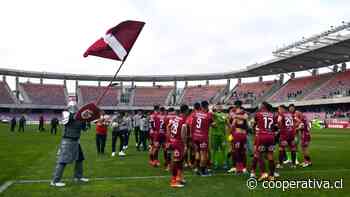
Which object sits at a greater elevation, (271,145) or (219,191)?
(271,145)

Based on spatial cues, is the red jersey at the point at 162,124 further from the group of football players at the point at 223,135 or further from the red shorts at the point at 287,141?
the red shorts at the point at 287,141

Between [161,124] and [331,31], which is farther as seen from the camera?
[331,31]

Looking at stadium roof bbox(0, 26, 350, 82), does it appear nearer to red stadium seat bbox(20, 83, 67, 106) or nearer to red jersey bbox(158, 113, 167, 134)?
red stadium seat bbox(20, 83, 67, 106)

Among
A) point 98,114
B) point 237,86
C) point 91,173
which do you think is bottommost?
point 91,173

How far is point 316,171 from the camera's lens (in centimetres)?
1180

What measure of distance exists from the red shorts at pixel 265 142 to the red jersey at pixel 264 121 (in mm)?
111

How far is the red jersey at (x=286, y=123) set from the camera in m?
11.9

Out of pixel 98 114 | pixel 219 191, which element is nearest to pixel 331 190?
pixel 219 191

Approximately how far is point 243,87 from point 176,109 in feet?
218

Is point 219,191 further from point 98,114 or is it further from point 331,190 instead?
point 98,114

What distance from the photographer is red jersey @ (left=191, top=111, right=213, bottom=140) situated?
34.2 ft

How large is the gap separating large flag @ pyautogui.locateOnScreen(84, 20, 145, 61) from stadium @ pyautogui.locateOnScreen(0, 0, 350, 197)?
26.6 inches

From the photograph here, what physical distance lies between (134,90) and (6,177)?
77639 millimetres

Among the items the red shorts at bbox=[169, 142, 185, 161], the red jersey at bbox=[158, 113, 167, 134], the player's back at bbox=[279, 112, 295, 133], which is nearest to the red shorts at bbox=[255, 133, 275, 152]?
the red shorts at bbox=[169, 142, 185, 161]
